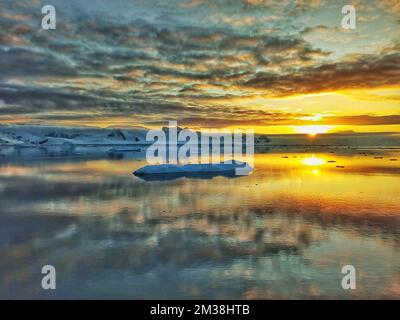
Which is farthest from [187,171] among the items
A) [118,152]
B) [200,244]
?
[118,152]

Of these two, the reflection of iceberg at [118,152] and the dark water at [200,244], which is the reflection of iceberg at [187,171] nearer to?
the dark water at [200,244]

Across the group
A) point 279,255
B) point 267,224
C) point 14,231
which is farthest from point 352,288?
point 14,231

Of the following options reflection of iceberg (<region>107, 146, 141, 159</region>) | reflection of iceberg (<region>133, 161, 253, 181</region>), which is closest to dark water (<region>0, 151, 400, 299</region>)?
reflection of iceberg (<region>133, 161, 253, 181</region>)

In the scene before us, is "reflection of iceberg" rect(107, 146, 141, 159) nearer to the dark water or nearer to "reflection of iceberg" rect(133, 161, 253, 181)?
"reflection of iceberg" rect(133, 161, 253, 181)

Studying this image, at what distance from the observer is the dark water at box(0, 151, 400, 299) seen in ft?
22.8

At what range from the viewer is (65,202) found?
15.7 metres

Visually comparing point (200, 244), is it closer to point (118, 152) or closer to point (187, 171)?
point (187, 171)

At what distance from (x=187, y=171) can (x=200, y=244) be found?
61.2 feet

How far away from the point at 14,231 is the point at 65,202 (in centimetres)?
458

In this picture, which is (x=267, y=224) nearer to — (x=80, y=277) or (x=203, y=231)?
(x=203, y=231)

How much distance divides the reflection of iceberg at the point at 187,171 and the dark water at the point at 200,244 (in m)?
8.43

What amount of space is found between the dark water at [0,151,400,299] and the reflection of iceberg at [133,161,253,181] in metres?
8.43

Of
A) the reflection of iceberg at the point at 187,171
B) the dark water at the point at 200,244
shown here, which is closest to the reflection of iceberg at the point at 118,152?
the reflection of iceberg at the point at 187,171

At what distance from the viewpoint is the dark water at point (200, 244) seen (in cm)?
696
